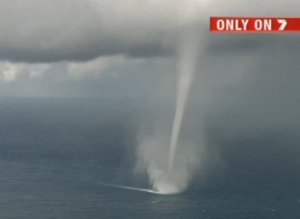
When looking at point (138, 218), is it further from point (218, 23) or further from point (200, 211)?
point (218, 23)

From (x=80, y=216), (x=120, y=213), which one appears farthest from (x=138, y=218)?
(x=80, y=216)

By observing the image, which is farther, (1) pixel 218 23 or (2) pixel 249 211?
(2) pixel 249 211

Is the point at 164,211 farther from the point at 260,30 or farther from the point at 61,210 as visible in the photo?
the point at 260,30

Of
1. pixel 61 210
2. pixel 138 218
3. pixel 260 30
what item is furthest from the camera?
pixel 61 210

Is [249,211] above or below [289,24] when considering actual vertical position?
below

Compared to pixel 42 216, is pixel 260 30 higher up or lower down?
higher up

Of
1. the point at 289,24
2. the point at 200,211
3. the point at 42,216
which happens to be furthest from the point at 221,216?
the point at 289,24

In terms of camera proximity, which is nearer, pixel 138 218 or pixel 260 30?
pixel 260 30

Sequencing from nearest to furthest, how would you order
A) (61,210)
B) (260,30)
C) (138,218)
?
(260,30)
(138,218)
(61,210)
